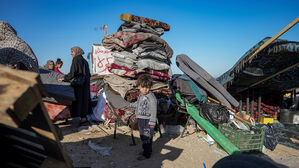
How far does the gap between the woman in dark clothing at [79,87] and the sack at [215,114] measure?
3.31 m

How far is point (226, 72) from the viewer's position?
6.29 metres

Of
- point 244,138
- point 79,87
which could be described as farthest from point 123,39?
point 244,138

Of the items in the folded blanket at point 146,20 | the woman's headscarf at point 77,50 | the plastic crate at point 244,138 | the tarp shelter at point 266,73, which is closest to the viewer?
the plastic crate at point 244,138

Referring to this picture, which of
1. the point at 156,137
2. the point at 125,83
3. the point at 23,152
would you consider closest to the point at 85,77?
the point at 125,83

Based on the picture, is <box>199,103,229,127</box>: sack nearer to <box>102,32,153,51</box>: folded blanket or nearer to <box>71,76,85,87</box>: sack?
<box>102,32,153,51</box>: folded blanket

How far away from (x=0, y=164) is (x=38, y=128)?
0.67 m

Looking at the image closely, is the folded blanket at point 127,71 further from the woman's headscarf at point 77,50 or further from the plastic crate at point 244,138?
the plastic crate at point 244,138

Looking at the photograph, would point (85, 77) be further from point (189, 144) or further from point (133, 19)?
point (189, 144)

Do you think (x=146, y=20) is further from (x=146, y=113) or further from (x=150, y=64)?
(x=146, y=113)

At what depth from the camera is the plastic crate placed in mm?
3540

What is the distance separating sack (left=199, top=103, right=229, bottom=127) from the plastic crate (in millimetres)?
160

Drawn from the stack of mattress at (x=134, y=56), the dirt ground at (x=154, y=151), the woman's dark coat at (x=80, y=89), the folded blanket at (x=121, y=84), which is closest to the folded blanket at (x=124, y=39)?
the stack of mattress at (x=134, y=56)

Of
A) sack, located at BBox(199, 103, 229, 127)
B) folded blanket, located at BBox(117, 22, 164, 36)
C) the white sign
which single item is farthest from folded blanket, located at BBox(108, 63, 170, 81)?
the white sign

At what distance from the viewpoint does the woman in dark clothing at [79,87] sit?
4.79 meters
